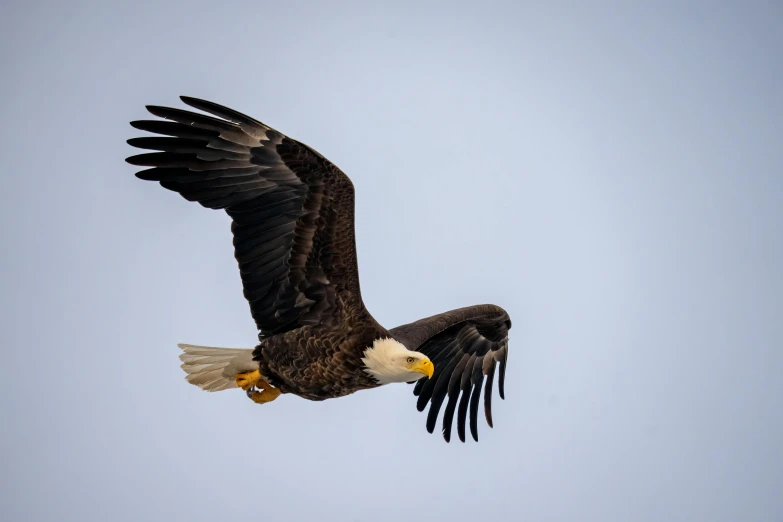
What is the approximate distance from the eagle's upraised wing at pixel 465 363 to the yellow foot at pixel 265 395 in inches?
71.4

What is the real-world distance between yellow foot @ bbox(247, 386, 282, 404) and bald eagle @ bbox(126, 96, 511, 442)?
1.72ft

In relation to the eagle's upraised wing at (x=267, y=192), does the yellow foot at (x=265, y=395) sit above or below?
below

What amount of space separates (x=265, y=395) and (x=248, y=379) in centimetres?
24

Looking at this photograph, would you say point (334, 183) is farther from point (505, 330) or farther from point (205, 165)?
point (505, 330)

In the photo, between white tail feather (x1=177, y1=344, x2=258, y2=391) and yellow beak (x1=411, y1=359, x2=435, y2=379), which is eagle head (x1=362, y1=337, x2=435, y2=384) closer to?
yellow beak (x1=411, y1=359, x2=435, y2=379)

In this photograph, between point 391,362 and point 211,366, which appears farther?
point 211,366

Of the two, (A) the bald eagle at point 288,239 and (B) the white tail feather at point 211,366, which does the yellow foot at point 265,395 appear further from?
(A) the bald eagle at point 288,239

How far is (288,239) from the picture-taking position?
8.35 m

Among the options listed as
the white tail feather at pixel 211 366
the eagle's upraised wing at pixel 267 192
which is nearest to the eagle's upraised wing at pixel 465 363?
the white tail feather at pixel 211 366

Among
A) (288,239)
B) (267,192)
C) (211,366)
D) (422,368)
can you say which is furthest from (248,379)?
(267,192)

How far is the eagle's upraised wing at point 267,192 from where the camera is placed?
8164mm

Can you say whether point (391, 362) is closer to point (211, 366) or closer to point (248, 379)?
point (248, 379)

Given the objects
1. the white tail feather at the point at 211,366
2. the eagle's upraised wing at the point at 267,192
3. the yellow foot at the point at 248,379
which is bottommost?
the yellow foot at the point at 248,379

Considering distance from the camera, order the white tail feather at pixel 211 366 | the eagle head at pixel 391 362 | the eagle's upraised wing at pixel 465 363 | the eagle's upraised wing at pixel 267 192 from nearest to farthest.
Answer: the eagle's upraised wing at pixel 267 192
the eagle head at pixel 391 362
the white tail feather at pixel 211 366
the eagle's upraised wing at pixel 465 363
